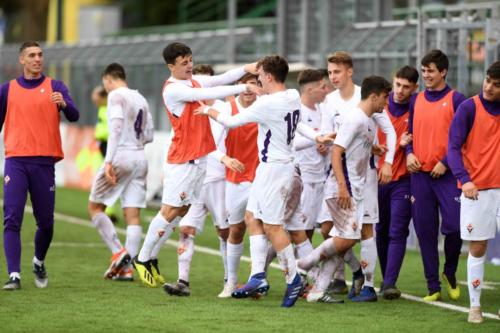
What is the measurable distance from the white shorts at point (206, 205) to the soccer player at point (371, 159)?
1260 millimetres

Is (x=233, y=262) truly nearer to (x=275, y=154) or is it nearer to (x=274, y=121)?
(x=275, y=154)

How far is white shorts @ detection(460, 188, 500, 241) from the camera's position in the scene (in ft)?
37.2

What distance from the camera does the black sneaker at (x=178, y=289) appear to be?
12828 millimetres

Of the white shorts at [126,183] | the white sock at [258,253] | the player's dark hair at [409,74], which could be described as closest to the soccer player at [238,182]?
the white sock at [258,253]

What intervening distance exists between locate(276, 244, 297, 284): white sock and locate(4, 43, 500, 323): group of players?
1 centimetres

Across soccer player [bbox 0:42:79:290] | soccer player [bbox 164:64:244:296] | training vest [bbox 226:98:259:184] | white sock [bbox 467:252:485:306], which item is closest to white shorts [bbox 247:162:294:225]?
training vest [bbox 226:98:259:184]

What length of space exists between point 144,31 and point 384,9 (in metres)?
17.0

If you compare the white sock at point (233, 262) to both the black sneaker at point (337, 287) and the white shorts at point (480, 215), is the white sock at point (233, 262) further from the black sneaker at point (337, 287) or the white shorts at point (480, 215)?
the white shorts at point (480, 215)

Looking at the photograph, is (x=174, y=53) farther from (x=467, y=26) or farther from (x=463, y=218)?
(x=467, y=26)

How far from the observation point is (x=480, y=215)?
11.4m

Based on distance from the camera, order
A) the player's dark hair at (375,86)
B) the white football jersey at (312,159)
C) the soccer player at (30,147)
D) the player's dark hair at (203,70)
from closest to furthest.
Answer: the player's dark hair at (375,86), the soccer player at (30,147), the white football jersey at (312,159), the player's dark hair at (203,70)

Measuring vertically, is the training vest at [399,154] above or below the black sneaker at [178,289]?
above

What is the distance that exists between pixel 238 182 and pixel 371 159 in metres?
1.22

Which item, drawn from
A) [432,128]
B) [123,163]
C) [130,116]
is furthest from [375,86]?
[123,163]
